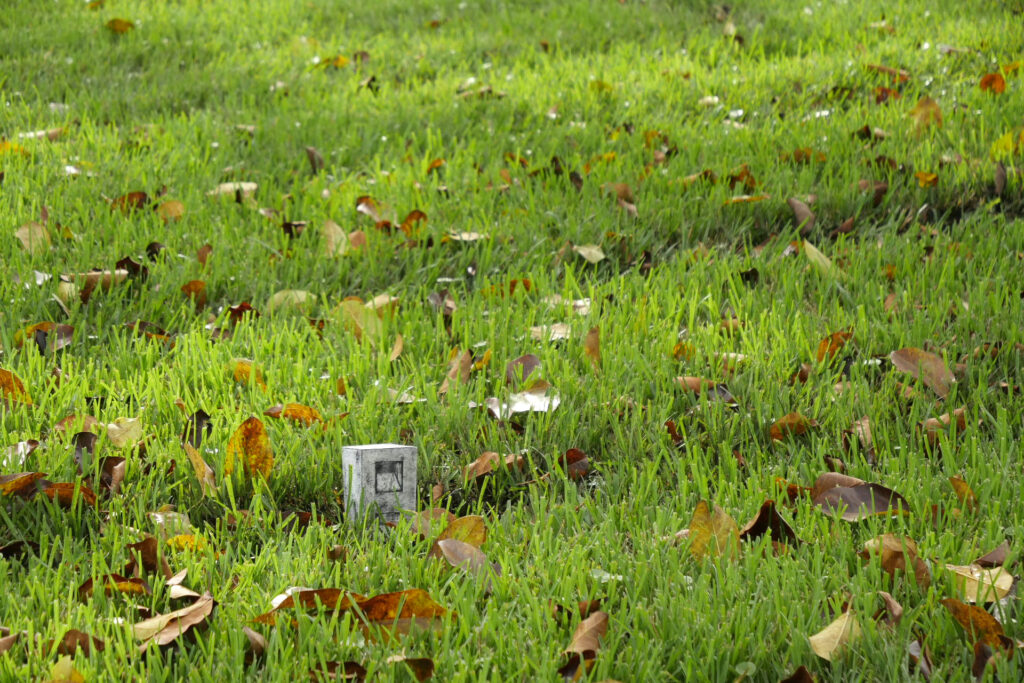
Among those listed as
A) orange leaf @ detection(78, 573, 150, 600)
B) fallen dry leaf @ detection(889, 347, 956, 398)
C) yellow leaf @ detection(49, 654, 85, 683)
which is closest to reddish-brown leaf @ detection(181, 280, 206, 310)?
orange leaf @ detection(78, 573, 150, 600)

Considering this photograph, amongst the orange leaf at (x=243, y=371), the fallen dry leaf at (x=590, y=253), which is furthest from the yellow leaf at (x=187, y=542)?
the fallen dry leaf at (x=590, y=253)

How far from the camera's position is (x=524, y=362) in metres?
2.40

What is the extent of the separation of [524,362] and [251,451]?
0.75m

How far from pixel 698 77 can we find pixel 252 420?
332 cm

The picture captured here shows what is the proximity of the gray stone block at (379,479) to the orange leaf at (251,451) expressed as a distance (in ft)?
0.61

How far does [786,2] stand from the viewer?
5738mm

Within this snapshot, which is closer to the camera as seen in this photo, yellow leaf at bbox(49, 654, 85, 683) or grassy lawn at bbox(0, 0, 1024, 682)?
yellow leaf at bbox(49, 654, 85, 683)

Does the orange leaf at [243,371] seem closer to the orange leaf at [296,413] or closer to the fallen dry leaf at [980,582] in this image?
the orange leaf at [296,413]

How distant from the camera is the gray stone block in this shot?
181 centimetres

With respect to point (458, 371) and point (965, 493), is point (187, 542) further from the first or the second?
point (965, 493)

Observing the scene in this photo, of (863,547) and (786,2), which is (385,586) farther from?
(786,2)

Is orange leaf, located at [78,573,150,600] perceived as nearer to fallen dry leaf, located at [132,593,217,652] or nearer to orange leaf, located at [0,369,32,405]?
fallen dry leaf, located at [132,593,217,652]

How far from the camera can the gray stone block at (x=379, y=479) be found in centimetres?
181

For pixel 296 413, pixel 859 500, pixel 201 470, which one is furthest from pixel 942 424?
pixel 201 470
